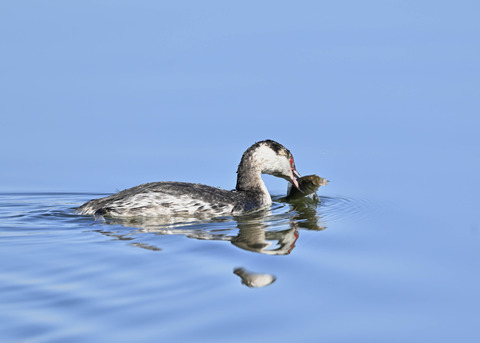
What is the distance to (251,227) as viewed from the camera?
399 inches

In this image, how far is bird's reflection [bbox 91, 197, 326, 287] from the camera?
912cm

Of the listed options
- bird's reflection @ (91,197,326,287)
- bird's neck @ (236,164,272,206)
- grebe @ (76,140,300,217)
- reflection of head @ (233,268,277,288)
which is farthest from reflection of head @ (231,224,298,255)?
bird's neck @ (236,164,272,206)

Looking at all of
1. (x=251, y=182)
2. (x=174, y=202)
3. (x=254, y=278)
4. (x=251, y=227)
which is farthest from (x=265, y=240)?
(x=251, y=182)

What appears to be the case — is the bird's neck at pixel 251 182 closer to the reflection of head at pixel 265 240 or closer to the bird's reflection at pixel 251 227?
the bird's reflection at pixel 251 227

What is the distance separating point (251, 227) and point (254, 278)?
2518mm

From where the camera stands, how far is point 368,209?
10.8 metres

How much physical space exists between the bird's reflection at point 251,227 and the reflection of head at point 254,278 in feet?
2.92

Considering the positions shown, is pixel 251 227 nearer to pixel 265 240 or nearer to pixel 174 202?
pixel 265 240

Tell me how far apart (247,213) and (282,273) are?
314 centimetres

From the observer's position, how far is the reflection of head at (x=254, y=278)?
745 centimetres

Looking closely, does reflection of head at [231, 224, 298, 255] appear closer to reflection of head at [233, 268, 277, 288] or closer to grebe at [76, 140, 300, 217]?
grebe at [76, 140, 300, 217]

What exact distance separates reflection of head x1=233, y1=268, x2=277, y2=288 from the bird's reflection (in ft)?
2.92

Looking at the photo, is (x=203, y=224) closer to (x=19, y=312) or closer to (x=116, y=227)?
(x=116, y=227)

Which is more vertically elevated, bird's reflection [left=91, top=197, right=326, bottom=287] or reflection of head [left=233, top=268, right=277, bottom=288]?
bird's reflection [left=91, top=197, right=326, bottom=287]
